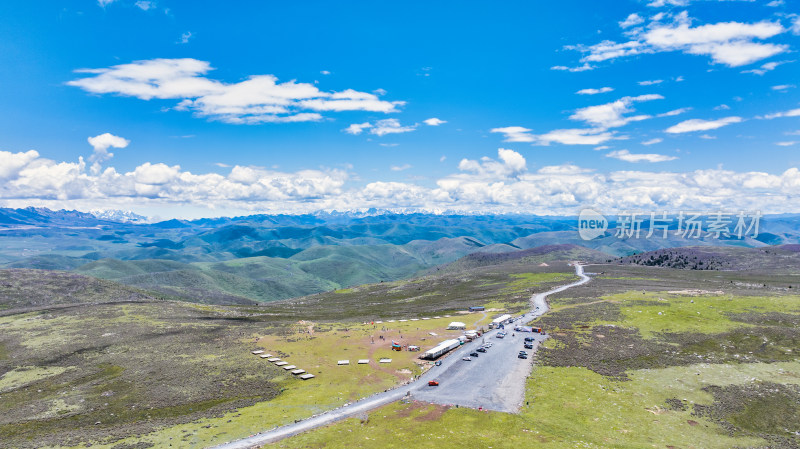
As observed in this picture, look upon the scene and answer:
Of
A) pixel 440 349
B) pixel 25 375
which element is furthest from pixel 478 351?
pixel 25 375

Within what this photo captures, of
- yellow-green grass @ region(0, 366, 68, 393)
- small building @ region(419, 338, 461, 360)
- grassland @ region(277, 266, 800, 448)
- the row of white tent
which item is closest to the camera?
grassland @ region(277, 266, 800, 448)

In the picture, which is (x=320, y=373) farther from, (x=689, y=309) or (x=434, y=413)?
(x=689, y=309)

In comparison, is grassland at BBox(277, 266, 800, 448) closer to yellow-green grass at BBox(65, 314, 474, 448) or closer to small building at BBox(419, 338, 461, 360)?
yellow-green grass at BBox(65, 314, 474, 448)

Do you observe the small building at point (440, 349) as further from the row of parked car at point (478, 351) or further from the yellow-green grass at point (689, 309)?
the yellow-green grass at point (689, 309)

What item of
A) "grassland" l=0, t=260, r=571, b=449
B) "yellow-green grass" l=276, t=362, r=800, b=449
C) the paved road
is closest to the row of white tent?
"grassland" l=0, t=260, r=571, b=449

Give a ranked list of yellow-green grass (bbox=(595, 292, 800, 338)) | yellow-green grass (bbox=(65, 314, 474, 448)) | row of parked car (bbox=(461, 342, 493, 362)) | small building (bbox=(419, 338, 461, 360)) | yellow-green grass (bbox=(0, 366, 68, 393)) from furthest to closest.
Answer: yellow-green grass (bbox=(595, 292, 800, 338)) → small building (bbox=(419, 338, 461, 360)) → row of parked car (bbox=(461, 342, 493, 362)) → yellow-green grass (bbox=(0, 366, 68, 393)) → yellow-green grass (bbox=(65, 314, 474, 448))

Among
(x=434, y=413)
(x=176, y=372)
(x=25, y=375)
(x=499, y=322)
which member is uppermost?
(x=434, y=413)

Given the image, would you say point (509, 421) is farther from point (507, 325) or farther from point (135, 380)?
point (135, 380)

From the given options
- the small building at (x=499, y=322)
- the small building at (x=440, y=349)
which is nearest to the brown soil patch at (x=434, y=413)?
the small building at (x=440, y=349)
